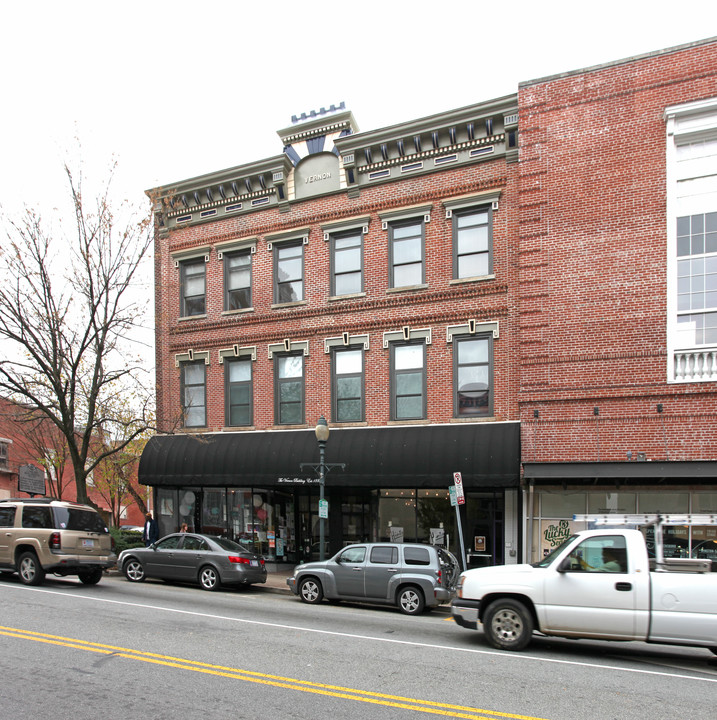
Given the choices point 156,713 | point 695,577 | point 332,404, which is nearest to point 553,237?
point 332,404

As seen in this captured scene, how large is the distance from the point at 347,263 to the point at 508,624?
40.5 feet

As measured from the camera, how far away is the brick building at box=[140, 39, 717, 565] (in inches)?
591

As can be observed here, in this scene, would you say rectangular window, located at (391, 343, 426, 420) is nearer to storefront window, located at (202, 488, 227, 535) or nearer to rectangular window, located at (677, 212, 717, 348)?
storefront window, located at (202, 488, 227, 535)

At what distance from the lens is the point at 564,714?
632 centimetres

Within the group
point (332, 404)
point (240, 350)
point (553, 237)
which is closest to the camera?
point (553, 237)

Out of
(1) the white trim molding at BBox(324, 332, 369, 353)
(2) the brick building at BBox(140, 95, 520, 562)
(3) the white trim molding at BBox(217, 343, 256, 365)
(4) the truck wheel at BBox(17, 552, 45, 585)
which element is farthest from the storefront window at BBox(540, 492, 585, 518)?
(4) the truck wheel at BBox(17, 552, 45, 585)

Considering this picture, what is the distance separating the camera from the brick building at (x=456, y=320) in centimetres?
1501

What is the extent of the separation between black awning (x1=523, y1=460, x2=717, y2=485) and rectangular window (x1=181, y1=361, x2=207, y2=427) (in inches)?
412

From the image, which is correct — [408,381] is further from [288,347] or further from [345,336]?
[288,347]

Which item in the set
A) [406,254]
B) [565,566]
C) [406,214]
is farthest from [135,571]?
A: [406,214]

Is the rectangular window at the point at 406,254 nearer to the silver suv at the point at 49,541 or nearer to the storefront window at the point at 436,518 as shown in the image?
the storefront window at the point at 436,518

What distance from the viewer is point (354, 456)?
1783cm

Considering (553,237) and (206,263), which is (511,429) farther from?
(206,263)

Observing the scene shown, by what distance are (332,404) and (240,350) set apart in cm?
359
